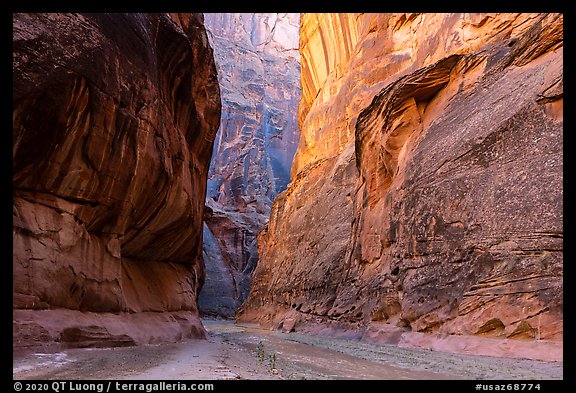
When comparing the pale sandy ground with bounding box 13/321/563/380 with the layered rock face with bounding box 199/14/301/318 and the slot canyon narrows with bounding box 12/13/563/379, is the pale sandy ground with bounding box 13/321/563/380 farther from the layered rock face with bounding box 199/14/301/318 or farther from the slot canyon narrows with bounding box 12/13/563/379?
the layered rock face with bounding box 199/14/301/318

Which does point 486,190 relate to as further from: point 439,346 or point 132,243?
point 132,243

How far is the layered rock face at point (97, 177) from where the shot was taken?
9320 millimetres

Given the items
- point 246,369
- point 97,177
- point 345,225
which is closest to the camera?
point 246,369

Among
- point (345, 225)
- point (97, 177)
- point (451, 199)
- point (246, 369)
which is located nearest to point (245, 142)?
point (345, 225)

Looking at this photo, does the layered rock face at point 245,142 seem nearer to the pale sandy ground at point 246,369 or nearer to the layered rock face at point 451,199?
the layered rock face at point 451,199

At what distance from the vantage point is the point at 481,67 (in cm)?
1506

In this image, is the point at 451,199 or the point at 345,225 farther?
the point at 345,225

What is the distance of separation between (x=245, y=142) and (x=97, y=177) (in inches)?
3039

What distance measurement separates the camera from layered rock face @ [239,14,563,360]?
10.4 m

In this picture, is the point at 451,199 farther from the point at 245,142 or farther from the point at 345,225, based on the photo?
the point at 245,142

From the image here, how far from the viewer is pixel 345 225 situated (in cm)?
2591

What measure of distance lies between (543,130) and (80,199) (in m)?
12.0

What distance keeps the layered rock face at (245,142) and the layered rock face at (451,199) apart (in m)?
35.8

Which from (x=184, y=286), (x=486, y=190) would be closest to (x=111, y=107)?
(x=184, y=286)
